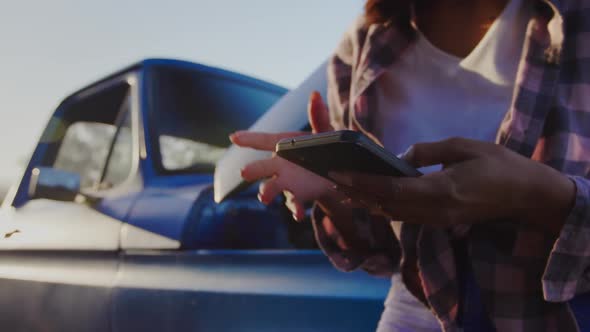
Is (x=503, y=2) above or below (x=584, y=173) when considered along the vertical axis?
above

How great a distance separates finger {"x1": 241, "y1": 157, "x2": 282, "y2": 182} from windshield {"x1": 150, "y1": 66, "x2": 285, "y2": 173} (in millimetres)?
1155

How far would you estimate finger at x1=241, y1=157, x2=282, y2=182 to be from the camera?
114 cm

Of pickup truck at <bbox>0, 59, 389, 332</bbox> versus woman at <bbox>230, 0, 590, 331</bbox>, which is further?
pickup truck at <bbox>0, 59, 389, 332</bbox>

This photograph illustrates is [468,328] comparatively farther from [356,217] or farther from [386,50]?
[386,50]

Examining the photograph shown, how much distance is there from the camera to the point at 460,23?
1178 millimetres

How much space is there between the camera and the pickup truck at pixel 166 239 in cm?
138

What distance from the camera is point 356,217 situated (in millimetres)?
1316

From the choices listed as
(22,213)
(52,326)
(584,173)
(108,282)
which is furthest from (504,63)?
(22,213)

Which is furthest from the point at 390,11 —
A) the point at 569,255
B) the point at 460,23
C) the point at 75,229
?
the point at 75,229

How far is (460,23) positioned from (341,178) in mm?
534

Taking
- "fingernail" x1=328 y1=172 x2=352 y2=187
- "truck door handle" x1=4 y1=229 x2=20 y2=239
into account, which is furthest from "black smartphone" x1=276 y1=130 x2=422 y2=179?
"truck door handle" x1=4 y1=229 x2=20 y2=239

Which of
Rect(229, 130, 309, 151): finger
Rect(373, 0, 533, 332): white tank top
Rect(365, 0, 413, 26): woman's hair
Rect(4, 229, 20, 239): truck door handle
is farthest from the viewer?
Rect(4, 229, 20, 239): truck door handle

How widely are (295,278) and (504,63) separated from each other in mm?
716

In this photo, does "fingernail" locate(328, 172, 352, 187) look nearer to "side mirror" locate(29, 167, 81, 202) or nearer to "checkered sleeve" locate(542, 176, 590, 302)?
"checkered sleeve" locate(542, 176, 590, 302)
